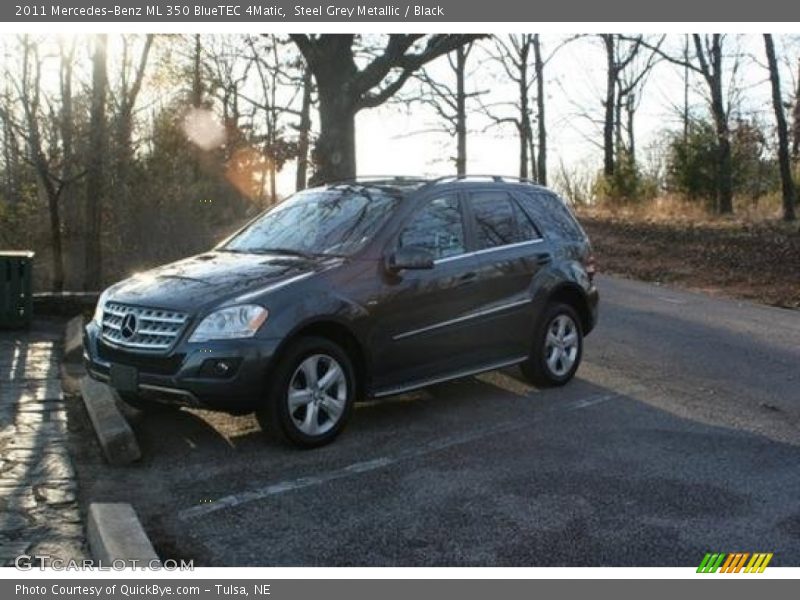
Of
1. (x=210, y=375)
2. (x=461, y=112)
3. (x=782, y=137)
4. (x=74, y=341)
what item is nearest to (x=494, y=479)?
(x=210, y=375)

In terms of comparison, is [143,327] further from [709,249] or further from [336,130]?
[709,249]

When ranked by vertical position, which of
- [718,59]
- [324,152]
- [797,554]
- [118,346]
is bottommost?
[797,554]

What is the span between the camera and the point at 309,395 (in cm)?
605

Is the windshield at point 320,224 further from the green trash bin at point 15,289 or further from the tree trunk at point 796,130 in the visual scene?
the tree trunk at point 796,130

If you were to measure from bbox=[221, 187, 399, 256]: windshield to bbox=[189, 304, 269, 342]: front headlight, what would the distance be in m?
1.00

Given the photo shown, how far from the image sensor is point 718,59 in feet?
87.1

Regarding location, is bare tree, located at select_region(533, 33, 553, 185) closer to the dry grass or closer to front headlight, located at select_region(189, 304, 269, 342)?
the dry grass

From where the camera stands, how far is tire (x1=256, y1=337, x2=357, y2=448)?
588cm

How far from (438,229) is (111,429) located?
9.22 feet

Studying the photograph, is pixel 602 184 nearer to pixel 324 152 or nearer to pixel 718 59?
pixel 718 59

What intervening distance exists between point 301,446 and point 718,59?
24114mm

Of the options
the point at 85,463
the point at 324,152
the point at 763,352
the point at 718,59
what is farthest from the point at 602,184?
the point at 85,463

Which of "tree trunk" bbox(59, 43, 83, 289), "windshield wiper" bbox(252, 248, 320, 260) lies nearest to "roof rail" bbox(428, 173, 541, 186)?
"windshield wiper" bbox(252, 248, 320, 260)

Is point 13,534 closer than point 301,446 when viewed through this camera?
Yes
